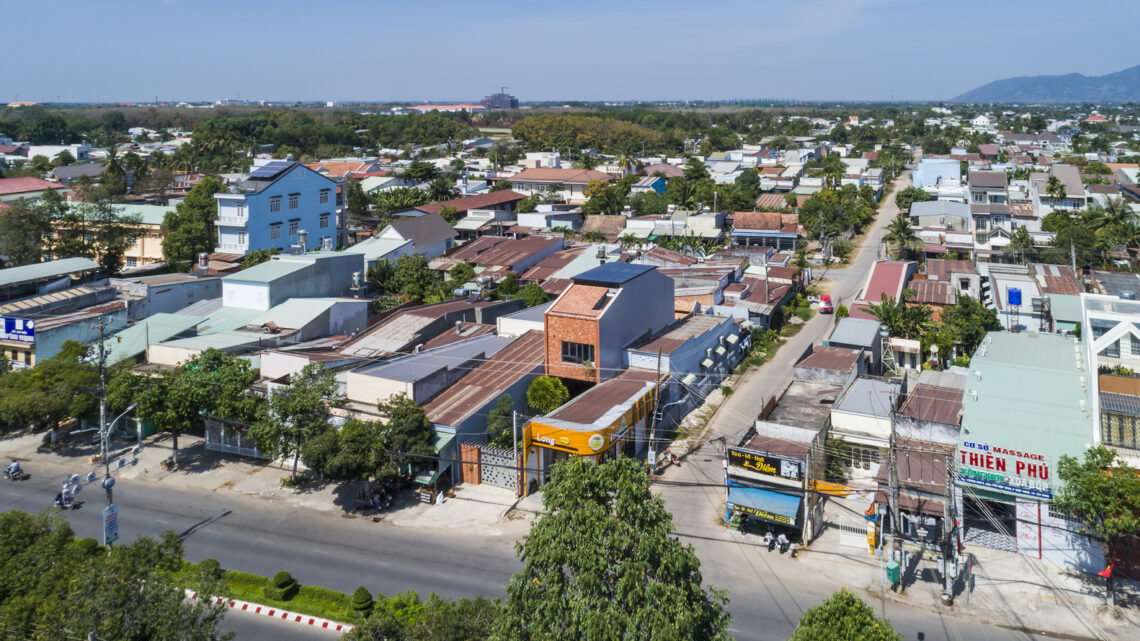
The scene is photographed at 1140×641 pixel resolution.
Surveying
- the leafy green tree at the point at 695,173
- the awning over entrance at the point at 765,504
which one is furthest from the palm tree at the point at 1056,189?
the awning over entrance at the point at 765,504

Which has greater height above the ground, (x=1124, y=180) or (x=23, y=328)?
(x=1124, y=180)

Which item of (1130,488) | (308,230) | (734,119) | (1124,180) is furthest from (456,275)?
(734,119)

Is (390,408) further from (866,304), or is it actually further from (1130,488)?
(866,304)

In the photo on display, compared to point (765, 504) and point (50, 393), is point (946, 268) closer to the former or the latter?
point (765, 504)

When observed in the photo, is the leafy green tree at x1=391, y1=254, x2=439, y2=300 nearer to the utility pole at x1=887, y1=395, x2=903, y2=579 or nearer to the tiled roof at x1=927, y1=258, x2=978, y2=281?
the tiled roof at x1=927, y1=258, x2=978, y2=281

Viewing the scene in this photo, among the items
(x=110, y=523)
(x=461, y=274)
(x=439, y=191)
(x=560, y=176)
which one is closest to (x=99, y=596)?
(x=110, y=523)

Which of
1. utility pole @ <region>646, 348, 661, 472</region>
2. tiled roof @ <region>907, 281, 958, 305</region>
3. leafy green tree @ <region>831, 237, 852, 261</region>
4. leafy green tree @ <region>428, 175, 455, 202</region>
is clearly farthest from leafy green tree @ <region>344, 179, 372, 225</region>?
utility pole @ <region>646, 348, 661, 472</region>
